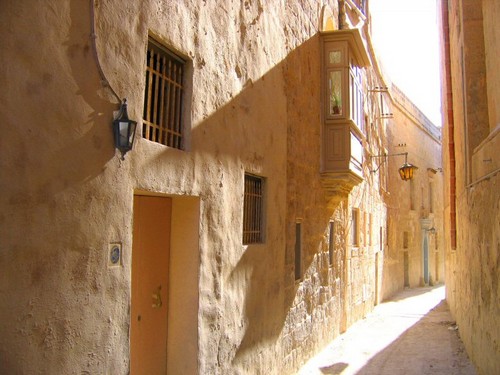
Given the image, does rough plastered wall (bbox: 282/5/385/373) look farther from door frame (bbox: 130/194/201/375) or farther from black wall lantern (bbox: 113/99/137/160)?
black wall lantern (bbox: 113/99/137/160)

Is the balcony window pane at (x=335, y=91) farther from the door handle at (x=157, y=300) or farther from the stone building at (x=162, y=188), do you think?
the door handle at (x=157, y=300)

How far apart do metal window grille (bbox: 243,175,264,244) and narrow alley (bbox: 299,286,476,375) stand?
281cm

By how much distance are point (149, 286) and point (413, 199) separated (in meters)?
23.2

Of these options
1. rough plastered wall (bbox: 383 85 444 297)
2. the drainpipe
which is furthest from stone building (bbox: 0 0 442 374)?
rough plastered wall (bbox: 383 85 444 297)

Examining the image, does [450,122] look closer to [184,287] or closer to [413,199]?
[184,287]

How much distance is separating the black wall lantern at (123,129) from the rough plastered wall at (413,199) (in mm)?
17411

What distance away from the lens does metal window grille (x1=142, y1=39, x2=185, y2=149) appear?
4.29 m

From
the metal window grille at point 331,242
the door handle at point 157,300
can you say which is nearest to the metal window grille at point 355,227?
the metal window grille at point 331,242

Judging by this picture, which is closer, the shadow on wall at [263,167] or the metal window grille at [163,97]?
the metal window grille at [163,97]

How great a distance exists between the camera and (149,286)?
4711mm

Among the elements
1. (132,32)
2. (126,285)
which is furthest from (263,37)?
(126,285)

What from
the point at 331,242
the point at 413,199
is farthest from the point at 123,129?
the point at 413,199

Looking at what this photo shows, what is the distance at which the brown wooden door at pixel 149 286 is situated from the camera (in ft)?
15.2

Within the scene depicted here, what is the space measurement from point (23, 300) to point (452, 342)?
33.2ft
